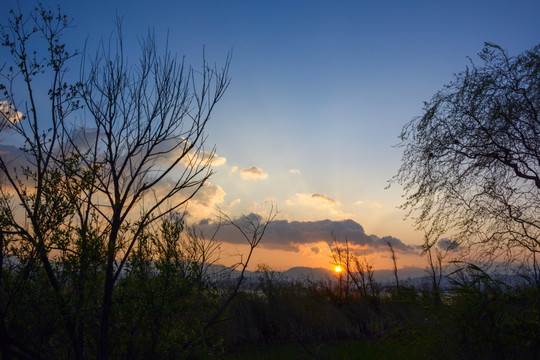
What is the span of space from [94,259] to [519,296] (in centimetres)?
446

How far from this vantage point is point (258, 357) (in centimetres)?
980

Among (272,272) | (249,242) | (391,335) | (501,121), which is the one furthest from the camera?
(272,272)

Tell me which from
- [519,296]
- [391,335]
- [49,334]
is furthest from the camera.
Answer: [49,334]

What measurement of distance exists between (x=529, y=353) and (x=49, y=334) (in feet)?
16.0

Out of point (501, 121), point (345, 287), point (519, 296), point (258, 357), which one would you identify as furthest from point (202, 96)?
point (345, 287)

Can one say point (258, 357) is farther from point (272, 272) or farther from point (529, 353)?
point (529, 353)

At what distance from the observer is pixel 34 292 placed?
4.83 metres

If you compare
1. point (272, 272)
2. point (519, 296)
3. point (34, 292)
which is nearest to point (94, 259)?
point (34, 292)

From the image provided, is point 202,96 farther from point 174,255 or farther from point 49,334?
point 49,334

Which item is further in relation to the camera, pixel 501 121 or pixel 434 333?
pixel 501 121

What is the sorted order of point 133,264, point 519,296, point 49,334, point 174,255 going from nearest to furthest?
point 519,296 < point 49,334 < point 133,264 < point 174,255

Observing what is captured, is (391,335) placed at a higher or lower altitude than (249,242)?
lower

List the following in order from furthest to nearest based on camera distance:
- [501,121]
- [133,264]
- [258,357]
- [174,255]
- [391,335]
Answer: [501,121], [258,357], [174,255], [133,264], [391,335]

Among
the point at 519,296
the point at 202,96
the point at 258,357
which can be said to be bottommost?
the point at 258,357
